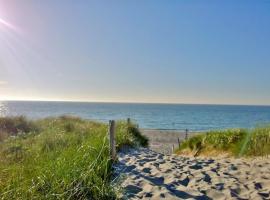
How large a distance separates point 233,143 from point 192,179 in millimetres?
6285

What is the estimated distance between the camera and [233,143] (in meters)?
13.3

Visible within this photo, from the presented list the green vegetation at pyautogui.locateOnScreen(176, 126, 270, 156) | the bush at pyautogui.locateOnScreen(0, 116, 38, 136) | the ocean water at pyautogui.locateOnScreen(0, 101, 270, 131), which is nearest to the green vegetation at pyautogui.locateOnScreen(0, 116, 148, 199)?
the green vegetation at pyautogui.locateOnScreen(176, 126, 270, 156)

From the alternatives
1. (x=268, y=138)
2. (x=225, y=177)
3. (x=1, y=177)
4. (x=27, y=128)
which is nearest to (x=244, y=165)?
(x=225, y=177)

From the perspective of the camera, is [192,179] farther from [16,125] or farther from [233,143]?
[16,125]

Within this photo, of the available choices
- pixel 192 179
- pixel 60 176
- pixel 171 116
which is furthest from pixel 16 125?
pixel 171 116

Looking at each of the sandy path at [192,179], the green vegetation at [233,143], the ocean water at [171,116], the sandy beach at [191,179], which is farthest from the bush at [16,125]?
the sandy path at [192,179]

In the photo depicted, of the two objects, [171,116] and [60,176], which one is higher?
[60,176]

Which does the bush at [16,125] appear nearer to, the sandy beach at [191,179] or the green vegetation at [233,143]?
the green vegetation at [233,143]

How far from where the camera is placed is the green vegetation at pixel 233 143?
11.5 meters

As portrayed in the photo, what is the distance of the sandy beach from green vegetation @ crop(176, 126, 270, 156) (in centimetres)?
163

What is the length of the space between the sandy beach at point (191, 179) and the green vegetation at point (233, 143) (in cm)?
163

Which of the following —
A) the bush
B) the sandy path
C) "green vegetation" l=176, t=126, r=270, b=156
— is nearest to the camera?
the sandy path

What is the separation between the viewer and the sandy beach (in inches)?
256

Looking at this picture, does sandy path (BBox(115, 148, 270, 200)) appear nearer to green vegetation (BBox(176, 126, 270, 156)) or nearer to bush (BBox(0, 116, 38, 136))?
green vegetation (BBox(176, 126, 270, 156))
